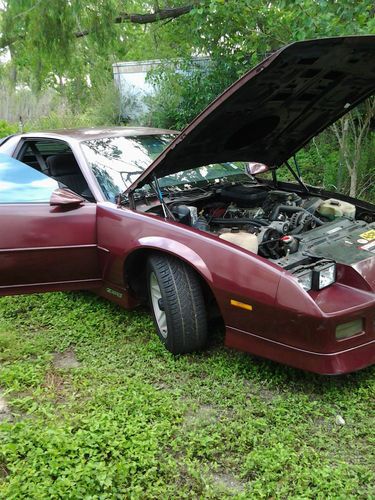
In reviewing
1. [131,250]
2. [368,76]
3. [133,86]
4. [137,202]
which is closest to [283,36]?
[368,76]

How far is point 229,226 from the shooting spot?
3518 millimetres

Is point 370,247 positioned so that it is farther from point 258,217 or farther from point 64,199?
point 64,199

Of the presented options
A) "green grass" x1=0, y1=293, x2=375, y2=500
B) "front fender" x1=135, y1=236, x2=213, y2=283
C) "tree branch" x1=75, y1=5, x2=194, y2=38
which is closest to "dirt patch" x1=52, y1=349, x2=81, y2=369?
"green grass" x1=0, y1=293, x2=375, y2=500

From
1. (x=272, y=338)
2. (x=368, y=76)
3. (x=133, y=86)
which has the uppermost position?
(x=133, y=86)

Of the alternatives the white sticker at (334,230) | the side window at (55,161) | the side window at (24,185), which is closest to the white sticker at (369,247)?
the white sticker at (334,230)

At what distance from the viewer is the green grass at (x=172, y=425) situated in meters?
2.12

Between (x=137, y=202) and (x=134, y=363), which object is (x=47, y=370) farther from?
(x=137, y=202)

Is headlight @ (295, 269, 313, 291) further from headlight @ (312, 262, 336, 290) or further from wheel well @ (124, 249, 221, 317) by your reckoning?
wheel well @ (124, 249, 221, 317)

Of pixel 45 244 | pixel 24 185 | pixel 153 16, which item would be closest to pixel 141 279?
pixel 45 244

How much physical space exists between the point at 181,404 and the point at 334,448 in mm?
846

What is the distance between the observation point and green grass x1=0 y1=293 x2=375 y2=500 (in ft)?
6.97

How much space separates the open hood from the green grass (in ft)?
4.38

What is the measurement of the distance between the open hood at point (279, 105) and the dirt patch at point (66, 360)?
4.23 ft

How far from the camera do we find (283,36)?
6320 mm
